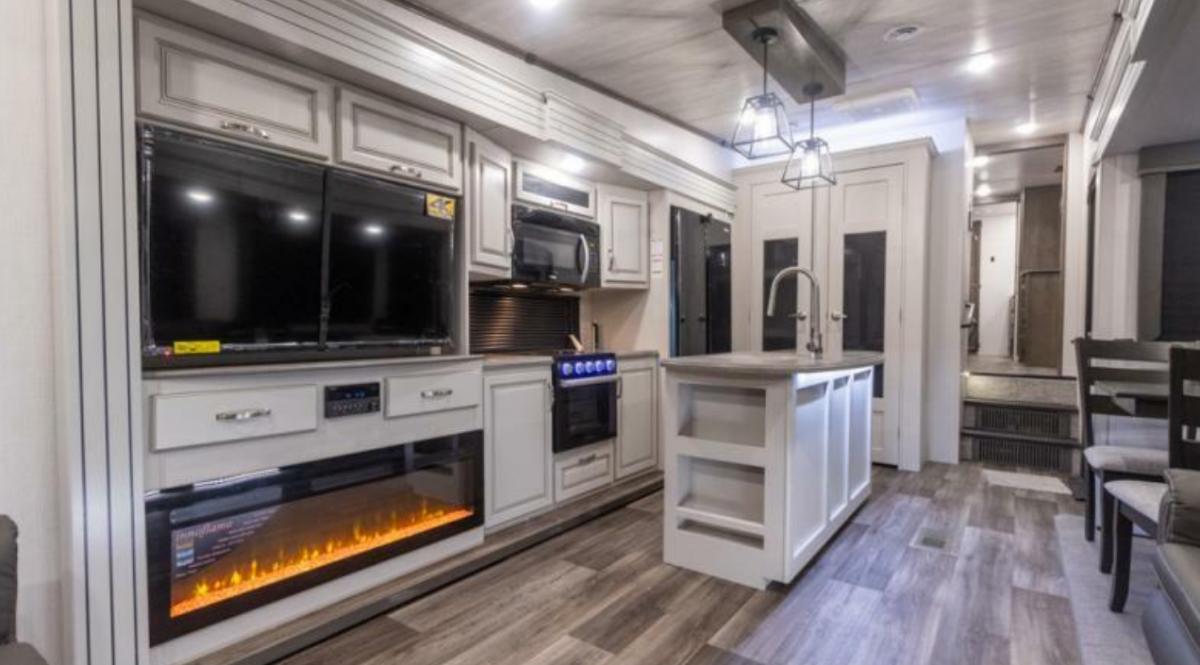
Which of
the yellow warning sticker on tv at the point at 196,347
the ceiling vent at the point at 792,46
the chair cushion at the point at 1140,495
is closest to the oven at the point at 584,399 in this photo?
the yellow warning sticker on tv at the point at 196,347

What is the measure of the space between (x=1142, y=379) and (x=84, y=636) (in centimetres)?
387

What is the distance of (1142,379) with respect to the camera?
7.97 ft

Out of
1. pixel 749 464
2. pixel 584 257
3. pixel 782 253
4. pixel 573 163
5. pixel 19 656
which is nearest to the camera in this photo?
pixel 19 656

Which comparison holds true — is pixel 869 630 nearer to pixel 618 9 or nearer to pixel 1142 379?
pixel 1142 379

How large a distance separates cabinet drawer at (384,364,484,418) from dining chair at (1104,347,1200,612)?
2517mm

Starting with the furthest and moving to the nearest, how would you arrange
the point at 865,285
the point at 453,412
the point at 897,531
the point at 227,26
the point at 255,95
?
the point at 865,285, the point at 897,531, the point at 453,412, the point at 255,95, the point at 227,26

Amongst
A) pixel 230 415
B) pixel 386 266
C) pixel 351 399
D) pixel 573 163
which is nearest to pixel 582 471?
pixel 351 399

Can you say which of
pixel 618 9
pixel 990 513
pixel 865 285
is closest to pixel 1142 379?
pixel 990 513

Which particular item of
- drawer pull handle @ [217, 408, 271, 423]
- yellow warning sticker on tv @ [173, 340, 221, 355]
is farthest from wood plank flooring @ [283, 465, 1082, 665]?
yellow warning sticker on tv @ [173, 340, 221, 355]

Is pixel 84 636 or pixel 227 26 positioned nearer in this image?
pixel 84 636

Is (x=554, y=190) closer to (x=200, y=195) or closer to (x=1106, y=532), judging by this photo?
(x=200, y=195)

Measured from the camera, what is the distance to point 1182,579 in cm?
139

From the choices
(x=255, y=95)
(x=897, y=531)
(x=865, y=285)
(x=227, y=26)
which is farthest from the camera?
(x=865, y=285)

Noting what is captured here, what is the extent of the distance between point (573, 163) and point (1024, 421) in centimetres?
396
